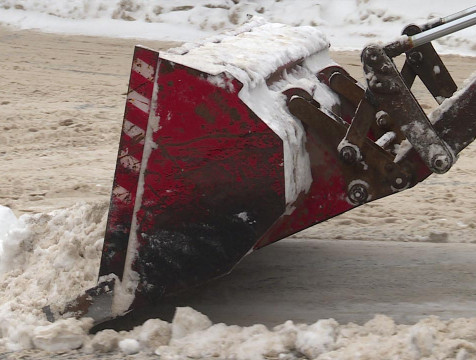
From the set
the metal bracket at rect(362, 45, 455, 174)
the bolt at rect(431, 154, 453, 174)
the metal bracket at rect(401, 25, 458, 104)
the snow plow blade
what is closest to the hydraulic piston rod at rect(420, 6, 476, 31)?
the metal bracket at rect(401, 25, 458, 104)

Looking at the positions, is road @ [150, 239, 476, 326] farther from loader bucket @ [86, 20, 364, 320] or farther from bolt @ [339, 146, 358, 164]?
bolt @ [339, 146, 358, 164]

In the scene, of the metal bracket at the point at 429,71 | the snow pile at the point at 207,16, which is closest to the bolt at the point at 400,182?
the metal bracket at the point at 429,71

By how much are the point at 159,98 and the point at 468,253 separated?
155 centimetres

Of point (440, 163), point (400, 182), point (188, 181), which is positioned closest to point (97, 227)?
point (188, 181)

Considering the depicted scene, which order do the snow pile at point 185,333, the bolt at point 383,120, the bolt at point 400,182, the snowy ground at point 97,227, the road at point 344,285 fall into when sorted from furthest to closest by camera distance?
the bolt at point 383,120 < the road at point 344,285 < the bolt at point 400,182 < the snowy ground at point 97,227 < the snow pile at point 185,333

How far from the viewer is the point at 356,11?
33.9 feet

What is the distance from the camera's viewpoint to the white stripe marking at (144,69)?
9.02ft

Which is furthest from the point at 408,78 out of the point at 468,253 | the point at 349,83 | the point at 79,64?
the point at 79,64

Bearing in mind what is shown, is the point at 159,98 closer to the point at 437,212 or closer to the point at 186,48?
the point at 186,48

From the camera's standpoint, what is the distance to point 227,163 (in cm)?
279

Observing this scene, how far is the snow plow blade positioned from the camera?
2758 millimetres

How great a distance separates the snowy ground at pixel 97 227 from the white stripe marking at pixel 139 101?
0.57 m

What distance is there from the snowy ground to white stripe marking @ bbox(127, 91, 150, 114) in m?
0.57

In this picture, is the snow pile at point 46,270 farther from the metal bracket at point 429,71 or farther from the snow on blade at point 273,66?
the metal bracket at point 429,71
